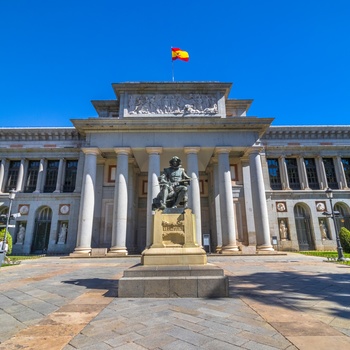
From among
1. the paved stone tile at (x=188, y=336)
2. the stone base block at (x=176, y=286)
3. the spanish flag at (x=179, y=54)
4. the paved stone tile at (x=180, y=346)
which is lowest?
the paved stone tile at (x=188, y=336)

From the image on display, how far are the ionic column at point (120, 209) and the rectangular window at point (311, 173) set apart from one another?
22.4m

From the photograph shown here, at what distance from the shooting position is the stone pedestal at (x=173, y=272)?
219 inches

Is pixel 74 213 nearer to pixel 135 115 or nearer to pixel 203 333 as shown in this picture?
pixel 135 115

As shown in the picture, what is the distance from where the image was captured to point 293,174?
2859cm

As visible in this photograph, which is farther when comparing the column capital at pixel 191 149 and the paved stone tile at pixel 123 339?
the column capital at pixel 191 149

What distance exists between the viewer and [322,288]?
21.1ft

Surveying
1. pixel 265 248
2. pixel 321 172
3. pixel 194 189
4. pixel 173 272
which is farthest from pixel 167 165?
pixel 173 272

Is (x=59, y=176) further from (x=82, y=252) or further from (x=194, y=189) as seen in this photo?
(x=194, y=189)

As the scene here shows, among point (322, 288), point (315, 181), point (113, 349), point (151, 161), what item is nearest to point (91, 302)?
point (113, 349)

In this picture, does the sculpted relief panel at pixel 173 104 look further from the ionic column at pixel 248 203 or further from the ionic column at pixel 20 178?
the ionic column at pixel 20 178

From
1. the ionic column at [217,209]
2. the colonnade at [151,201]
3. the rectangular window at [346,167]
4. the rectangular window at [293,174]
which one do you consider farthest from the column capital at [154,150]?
the rectangular window at [346,167]

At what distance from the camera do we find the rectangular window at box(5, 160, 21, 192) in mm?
27344

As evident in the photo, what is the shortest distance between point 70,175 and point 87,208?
33.6 feet

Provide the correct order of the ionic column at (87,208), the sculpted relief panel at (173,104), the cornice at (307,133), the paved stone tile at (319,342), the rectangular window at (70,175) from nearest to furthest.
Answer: the paved stone tile at (319,342), the ionic column at (87,208), the sculpted relief panel at (173,104), the rectangular window at (70,175), the cornice at (307,133)
